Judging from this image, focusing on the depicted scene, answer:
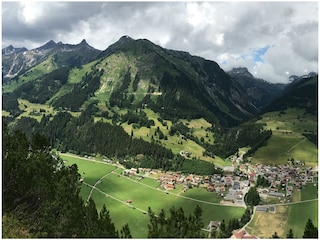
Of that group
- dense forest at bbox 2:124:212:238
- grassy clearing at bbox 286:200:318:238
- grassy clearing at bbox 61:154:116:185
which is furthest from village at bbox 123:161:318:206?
dense forest at bbox 2:124:212:238

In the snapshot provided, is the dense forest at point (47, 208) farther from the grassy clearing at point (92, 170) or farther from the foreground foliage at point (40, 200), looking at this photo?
the grassy clearing at point (92, 170)

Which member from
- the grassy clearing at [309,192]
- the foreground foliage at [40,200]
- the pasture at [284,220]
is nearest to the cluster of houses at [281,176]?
the grassy clearing at [309,192]

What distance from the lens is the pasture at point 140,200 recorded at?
117 metres

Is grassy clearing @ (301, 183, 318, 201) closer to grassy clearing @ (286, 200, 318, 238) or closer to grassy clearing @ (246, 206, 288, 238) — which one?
grassy clearing @ (286, 200, 318, 238)

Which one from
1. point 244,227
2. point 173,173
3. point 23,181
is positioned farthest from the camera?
point 173,173

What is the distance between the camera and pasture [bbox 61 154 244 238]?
11719 cm

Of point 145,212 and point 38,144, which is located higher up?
point 38,144

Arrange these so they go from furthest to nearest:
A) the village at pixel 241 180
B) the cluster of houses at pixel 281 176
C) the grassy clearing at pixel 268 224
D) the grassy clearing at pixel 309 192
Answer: the cluster of houses at pixel 281 176 < the village at pixel 241 180 < the grassy clearing at pixel 309 192 < the grassy clearing at pixel 268 224

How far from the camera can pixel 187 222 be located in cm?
3625

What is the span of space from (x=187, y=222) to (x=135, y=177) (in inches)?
5304

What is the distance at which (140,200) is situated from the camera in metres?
136

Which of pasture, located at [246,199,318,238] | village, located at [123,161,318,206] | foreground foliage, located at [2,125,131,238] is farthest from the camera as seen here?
village, located at [123,161,318,206]

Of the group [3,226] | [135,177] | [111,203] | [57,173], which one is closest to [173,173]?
[135,177]

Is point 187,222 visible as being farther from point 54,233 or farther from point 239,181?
point 239,181
